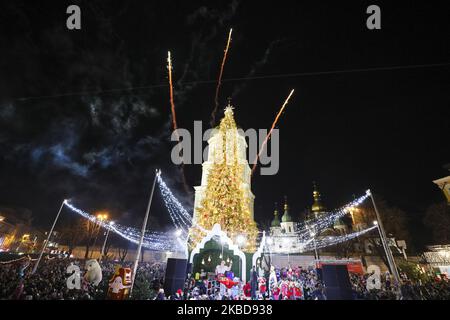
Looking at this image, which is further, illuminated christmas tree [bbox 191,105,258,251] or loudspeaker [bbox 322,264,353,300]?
illuminated christmas tree [bbox 191,105,258,251]

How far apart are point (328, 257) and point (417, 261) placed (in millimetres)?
12882

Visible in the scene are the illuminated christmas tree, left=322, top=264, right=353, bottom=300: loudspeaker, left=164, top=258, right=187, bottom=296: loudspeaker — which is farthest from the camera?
the illuminated christmas tree

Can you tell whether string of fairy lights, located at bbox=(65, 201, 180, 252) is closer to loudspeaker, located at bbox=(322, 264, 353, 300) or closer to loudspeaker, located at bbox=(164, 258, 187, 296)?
loudspeaker, located at bbox=(164, 258, 187, 296)

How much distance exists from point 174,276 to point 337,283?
7.97 metres

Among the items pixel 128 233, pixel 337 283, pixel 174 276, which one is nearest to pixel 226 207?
pixel 174 276

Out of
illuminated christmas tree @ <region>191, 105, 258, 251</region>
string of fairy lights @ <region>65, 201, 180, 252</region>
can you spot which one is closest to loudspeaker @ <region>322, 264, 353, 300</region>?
illuminated christmas tree @ <region>191, 105, 258, 251</region>

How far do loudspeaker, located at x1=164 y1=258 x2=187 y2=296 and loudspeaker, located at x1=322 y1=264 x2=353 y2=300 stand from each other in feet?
23.2

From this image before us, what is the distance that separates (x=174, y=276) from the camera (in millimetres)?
11523

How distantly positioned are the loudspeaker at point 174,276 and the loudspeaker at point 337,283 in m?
7.08

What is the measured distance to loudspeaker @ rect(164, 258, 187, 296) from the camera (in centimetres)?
1137

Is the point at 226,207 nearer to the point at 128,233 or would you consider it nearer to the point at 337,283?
the point at 337,283

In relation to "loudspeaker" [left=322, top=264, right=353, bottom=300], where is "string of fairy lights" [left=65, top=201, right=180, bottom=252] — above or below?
above

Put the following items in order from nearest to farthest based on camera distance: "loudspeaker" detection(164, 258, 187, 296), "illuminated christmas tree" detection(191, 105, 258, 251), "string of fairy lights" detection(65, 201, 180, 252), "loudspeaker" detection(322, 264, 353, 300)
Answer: "loudspeaker" detection(322, 264, 353, 300) < "loudspeaker" detection(164, 258, 187, 296) < "illuminated christmas tree" detection(191, 105, 258, 251) < "string of fairy lights" detection(65, 201, 180, 252)
